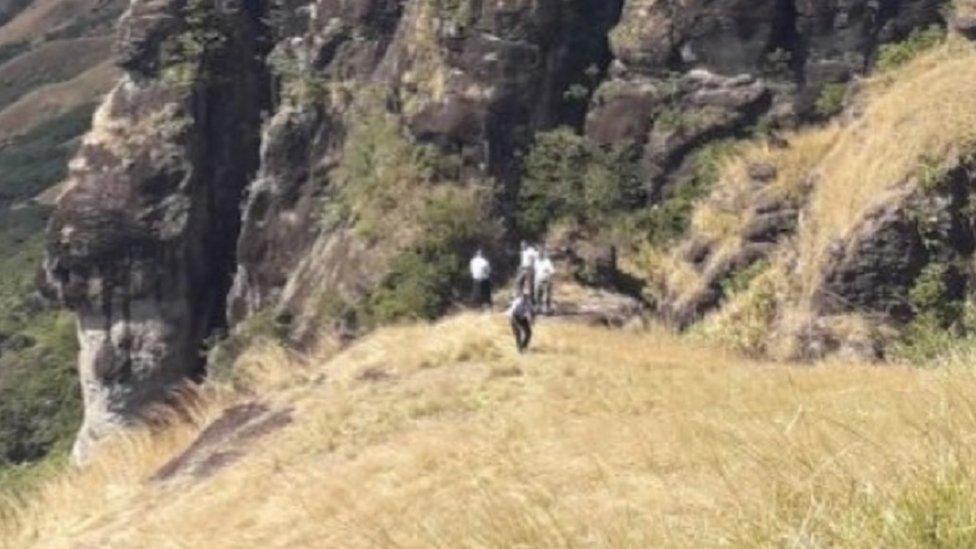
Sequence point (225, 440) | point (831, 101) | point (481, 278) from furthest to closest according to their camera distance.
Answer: point (831, 101) < point (481, 278) < point (225, 440)

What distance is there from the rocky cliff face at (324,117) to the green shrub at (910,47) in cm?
91

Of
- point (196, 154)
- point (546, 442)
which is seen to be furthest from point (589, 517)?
point (196, 154)

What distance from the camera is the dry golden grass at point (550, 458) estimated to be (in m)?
5.45

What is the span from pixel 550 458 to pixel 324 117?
137ft

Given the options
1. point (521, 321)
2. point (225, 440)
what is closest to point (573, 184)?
point (521, 321)

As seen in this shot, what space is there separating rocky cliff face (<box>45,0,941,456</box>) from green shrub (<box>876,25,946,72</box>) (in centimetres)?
91

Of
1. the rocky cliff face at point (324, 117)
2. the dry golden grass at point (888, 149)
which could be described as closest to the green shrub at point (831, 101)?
the rocky cliff face at point (324, 117)

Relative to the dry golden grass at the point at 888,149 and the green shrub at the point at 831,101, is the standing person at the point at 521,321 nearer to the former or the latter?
the dry golden grass at the point at 888,149

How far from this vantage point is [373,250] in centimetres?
4553

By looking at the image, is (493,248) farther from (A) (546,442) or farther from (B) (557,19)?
(A) (546,442)

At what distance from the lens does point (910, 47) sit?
37.8 m

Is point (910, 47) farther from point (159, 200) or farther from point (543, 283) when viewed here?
point (159, 200)

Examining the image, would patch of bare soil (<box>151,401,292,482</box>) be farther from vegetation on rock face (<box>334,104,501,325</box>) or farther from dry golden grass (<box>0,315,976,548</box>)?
vegetation on rock face (<box>334,104,501,325</box>)

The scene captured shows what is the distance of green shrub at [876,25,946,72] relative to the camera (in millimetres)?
37219
